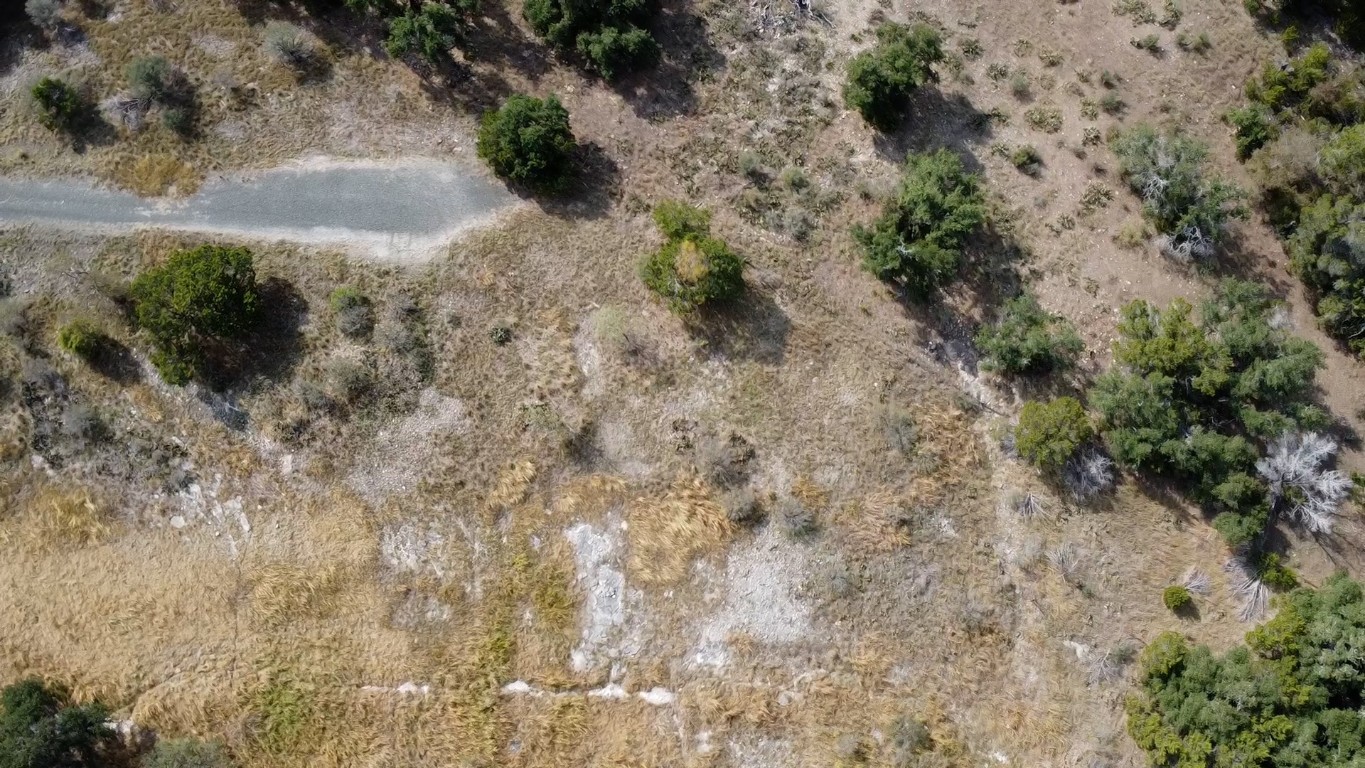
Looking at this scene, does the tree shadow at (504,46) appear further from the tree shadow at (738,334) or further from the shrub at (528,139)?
the tree shadow at (738,334)

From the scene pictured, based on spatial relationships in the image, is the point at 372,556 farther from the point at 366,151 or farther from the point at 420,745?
the point at 366,151

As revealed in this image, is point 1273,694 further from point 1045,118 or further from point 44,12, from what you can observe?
point 44,12

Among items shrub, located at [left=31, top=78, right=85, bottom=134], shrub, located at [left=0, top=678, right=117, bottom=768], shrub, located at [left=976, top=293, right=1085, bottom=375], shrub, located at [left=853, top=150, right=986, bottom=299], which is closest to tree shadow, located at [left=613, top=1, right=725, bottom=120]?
shrub, located at [left=853, top=150, right=986, bottom=299]

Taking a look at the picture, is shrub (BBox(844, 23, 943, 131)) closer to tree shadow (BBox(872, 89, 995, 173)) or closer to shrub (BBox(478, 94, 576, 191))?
tree shadow (BBox(872, 89, 995, 173))

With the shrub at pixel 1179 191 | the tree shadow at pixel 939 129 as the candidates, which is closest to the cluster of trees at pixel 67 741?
the tree shadow at pixel 939 129

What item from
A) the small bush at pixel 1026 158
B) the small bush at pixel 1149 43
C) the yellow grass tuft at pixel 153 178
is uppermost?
the small bush at pixel 1149 43

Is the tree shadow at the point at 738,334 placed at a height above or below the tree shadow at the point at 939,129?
below

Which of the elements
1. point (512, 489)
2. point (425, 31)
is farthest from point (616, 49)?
point (512, 489)
